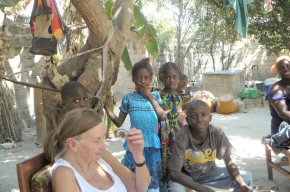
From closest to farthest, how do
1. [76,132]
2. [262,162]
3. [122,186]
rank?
[76,132] < [122,186] < [262,162]

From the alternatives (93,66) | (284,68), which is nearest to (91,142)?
(93,66)

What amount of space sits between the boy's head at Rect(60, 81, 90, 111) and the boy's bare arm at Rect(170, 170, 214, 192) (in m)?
0.85

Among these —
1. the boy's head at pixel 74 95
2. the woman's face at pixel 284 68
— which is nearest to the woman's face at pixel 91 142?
the boy's head at pixel 74 95

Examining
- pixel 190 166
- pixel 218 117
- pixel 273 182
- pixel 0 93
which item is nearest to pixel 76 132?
pixel 190 166

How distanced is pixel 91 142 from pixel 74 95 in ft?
1.96

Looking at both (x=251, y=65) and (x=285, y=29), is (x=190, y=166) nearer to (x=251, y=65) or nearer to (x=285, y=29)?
(x=285, y=29)

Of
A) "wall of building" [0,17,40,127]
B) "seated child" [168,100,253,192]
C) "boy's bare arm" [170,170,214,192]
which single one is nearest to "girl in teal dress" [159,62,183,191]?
"seated child" [168,100,253,192]

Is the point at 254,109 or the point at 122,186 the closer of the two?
the point at 122,186

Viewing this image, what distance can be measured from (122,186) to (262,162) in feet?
11.5

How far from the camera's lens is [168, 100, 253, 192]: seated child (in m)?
2.71

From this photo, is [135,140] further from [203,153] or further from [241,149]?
[241,149]

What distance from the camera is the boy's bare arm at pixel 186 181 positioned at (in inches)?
100

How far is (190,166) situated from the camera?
2832mm

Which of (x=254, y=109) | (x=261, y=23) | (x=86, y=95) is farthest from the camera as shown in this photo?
(x=254, y=109)
